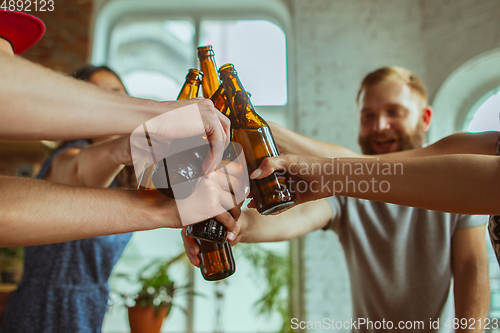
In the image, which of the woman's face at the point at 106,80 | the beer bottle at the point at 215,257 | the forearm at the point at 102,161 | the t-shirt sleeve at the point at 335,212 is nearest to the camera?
the beer bottle at the point at 215,257

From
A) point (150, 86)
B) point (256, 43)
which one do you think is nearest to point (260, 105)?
point (256, 43)

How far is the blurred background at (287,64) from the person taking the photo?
243 centimetres

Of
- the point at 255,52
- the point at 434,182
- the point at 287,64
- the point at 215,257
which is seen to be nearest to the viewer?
the point at 434,182

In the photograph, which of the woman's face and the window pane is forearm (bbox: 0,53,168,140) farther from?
the window pane

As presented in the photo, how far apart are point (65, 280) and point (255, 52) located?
267cm

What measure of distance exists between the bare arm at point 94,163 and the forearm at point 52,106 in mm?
247

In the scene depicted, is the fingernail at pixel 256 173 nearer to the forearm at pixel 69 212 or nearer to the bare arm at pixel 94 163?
the forearm at pixel 69 212

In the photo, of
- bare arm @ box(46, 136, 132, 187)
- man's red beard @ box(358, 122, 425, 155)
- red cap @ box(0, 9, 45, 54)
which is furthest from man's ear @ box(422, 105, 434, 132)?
red cap @ box(0, 9, 45, 54)

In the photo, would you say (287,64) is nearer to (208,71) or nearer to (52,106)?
(208,71)

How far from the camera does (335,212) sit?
3.29 feet

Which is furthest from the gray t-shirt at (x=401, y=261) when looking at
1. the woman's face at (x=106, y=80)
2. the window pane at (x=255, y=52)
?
the window pane at (x=255, y=52)

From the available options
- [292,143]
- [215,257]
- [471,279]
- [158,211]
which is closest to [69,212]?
[158,211]

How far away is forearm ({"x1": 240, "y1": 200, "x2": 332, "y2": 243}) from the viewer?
0.81m

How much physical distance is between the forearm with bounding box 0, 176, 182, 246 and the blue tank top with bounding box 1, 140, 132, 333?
56cm
